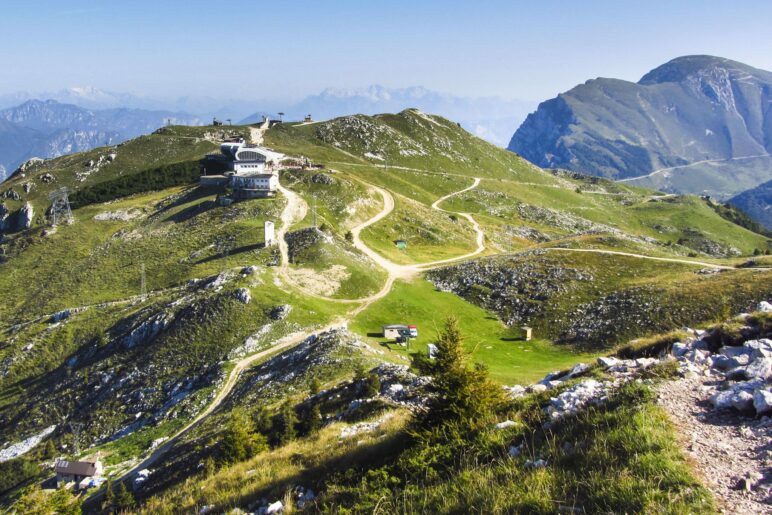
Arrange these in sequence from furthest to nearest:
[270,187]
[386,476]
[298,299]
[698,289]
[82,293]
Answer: [270,187] < [82,293] < [298,299] < [698,289] < [386,476]

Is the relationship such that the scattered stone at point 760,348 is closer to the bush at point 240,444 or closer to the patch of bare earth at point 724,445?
the patch of bare earth at point 724,445

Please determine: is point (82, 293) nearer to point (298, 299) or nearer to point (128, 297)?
point (128, 297)

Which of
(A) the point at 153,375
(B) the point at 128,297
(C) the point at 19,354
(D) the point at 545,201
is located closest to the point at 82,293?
(B) the point at 128,297

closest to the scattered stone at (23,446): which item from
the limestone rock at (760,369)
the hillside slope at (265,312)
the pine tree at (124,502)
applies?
the hillside slope at (265,312)

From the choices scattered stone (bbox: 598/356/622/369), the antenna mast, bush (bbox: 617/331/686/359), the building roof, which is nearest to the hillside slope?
the building roof

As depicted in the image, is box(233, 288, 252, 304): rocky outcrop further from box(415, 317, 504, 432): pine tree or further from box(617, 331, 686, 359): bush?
box(415, 317, 504, 432): pine tree

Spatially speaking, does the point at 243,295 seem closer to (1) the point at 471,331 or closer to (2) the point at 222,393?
(2) the point at 222,393
